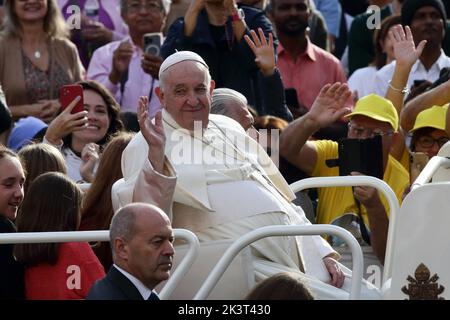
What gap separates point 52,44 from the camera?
1188cm

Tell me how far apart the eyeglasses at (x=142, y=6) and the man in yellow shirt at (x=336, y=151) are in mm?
2718

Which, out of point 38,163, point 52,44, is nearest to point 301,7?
point 52,44

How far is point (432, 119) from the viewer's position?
32.2ft

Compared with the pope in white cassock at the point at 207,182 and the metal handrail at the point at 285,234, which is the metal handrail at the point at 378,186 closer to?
the pope in white cassock at the point at 207,182

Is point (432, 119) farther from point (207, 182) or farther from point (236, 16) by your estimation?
point (207, 182)

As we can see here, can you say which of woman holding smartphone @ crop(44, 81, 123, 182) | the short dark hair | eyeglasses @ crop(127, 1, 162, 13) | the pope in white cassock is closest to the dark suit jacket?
the short dark hair

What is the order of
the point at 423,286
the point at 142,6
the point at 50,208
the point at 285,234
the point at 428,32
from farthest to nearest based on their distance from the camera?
1. the point at 142,6
2. the point at 428,32
3. the point at 50,208
4. the point at 285,234
5. the point at 423,286

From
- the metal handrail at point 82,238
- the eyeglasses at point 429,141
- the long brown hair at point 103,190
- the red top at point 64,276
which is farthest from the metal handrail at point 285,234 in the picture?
the eyeglasses at point 429,141

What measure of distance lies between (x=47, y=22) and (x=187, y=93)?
3920 mm

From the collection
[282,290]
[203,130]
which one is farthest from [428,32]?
[282,290]

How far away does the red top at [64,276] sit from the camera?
7.46 meters

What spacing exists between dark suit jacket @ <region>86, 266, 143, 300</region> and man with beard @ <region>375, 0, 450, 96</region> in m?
5.89

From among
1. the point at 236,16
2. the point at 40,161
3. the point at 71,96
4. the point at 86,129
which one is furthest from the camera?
the point at 236,16

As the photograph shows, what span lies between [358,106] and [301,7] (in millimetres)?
2676
